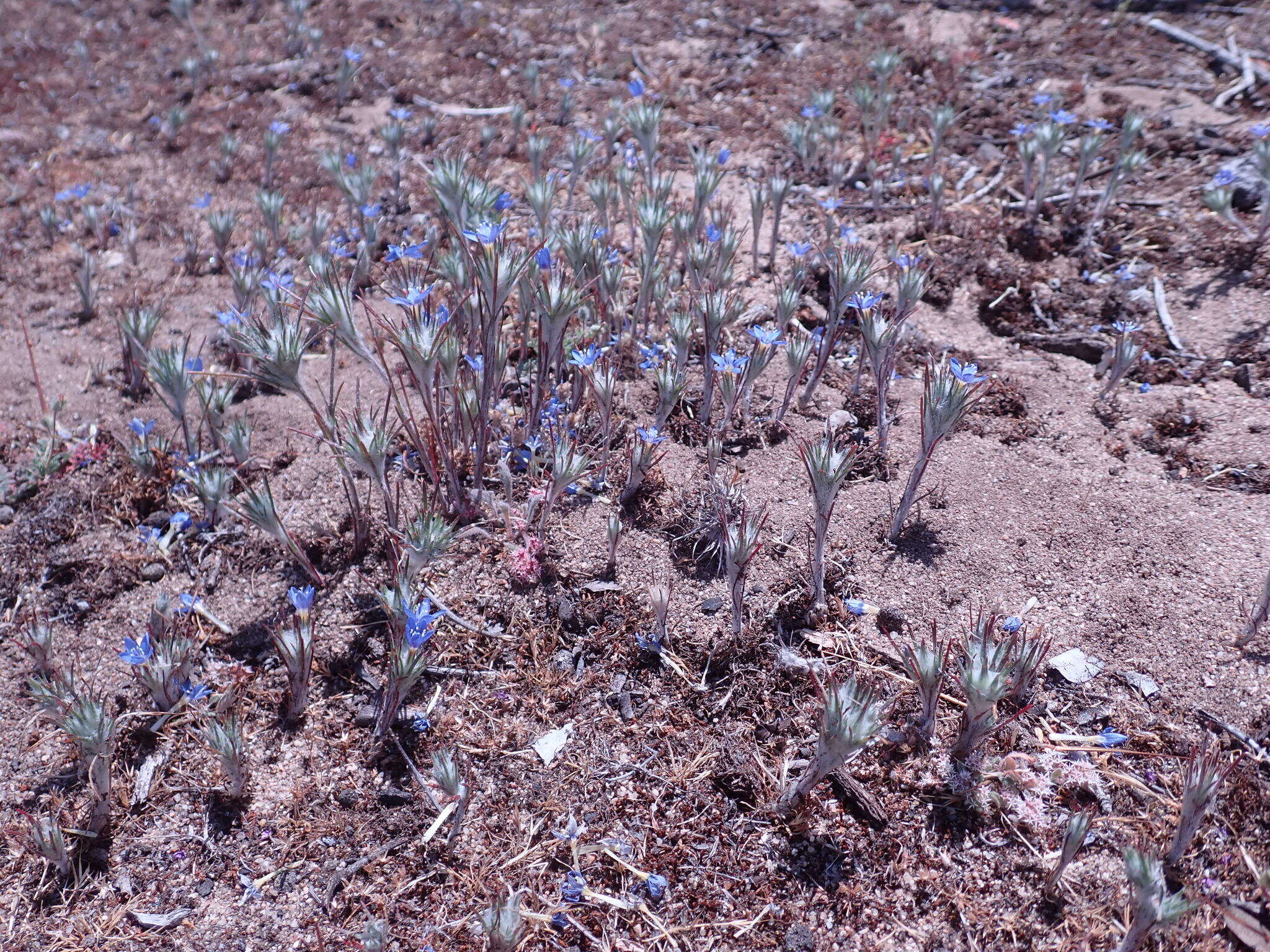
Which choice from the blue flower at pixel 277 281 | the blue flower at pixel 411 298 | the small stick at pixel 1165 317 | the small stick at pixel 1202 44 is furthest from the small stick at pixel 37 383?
the small stick at pixel 1202 44

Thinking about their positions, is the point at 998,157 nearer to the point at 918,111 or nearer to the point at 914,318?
the point at 918,111

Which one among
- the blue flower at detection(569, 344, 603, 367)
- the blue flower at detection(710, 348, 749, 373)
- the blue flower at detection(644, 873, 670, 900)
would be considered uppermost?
the blue flower at detection(569, 344, 603, 367)

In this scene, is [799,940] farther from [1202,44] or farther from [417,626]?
[1202,44]

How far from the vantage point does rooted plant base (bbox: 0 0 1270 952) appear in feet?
8.23

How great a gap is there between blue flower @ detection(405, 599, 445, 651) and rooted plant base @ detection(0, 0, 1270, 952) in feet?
0.95

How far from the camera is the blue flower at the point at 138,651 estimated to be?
9.45 feet

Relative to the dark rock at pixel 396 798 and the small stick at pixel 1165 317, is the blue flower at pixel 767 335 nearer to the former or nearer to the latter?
the small stick at pixel 1165 317

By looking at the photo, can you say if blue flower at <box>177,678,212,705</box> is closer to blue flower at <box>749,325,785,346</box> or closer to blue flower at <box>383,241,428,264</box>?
blue flower at <box>383,241,428,264</box>

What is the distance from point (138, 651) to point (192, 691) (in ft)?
0.73

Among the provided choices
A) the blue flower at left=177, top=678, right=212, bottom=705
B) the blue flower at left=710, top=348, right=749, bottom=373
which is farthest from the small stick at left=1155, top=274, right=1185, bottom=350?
the blue flower at left=177, top=678, right=212, bottom=705

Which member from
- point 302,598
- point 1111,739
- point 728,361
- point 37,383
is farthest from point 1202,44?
point 37,383

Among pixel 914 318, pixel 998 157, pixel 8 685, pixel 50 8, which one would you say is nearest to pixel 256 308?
pixel 8 685

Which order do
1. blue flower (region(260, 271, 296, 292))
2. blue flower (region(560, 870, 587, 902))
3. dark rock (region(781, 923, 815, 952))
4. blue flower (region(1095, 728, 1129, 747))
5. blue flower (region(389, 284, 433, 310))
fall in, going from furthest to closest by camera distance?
blue flower (region(260, 271, 296, 292)) → blue flower (region(389, 284, 433, 310)) → blue flower (region(1095, 728, 1129, 747)) → blue flower (region(560, 870, 587, 902)) → dark rock (region(781, 923, 815, 952))

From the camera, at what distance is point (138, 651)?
2895mm
